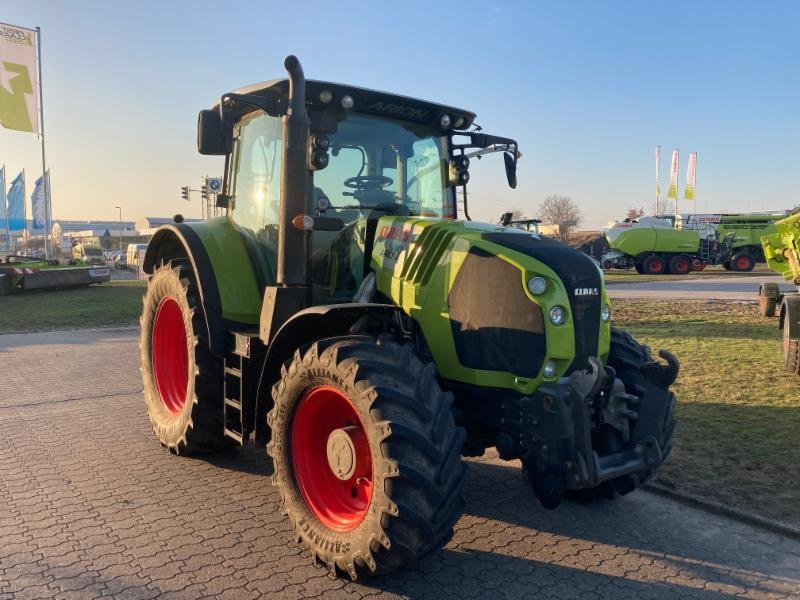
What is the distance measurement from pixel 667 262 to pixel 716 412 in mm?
26821

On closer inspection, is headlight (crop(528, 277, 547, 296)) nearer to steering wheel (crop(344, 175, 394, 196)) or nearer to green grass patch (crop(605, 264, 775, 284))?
steering wheel (crop(344, 175, 394, 196))

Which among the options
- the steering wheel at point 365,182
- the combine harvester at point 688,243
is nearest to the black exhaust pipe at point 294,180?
the steering wheel at point 365,182

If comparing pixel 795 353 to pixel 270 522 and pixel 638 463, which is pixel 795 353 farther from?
pixel 270 522

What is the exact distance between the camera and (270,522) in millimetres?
3877

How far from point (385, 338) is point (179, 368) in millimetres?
2894

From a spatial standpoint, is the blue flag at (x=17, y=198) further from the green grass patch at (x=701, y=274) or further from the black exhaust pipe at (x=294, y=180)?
the black exhaust pipe at (x=294, y=180)

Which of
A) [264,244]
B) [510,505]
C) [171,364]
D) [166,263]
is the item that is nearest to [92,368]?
[171,364]

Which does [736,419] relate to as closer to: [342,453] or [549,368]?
[549,368]

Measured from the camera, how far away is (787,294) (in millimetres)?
8656

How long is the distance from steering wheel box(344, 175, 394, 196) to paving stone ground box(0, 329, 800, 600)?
2.15 metres

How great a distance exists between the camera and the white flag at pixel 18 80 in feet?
62.8

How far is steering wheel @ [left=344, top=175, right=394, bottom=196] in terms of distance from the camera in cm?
437

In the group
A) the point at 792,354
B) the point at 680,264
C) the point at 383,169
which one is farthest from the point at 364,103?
the point at 680,264

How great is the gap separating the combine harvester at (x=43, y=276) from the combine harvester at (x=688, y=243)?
22.6 m
